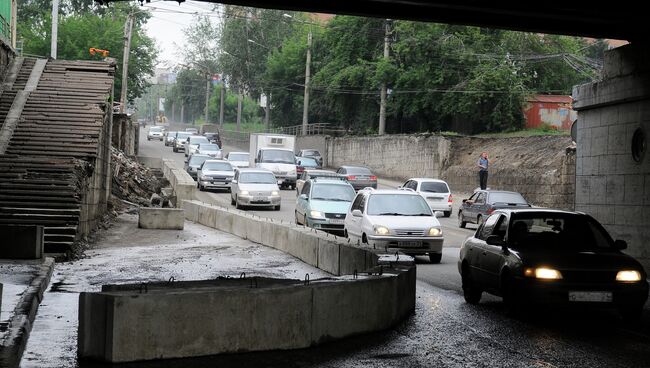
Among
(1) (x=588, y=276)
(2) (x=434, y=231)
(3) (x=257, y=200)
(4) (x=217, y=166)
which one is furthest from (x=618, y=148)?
(4) (x=217, y=166)

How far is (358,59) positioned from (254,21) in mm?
37737

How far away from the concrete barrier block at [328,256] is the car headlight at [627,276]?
22.2 ft

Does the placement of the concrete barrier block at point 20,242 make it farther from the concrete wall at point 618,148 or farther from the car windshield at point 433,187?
the car windshield at point 433,187

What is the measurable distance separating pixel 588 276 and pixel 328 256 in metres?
7.61

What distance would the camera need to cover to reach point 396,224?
19938 mm

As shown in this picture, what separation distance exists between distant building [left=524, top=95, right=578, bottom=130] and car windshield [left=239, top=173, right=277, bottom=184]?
23107 millimetres

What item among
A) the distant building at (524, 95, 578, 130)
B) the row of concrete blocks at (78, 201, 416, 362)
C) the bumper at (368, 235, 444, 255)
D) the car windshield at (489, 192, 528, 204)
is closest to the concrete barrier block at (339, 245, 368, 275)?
the bumper at (368, 235, 444, 255)

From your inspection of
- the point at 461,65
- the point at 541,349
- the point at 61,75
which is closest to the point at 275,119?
the point at 461,65

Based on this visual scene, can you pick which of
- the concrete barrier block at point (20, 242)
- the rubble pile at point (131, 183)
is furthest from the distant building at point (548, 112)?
the concrete barrier block at point (20, 242)

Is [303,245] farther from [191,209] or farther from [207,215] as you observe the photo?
[191,209]

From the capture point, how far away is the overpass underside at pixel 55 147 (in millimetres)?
21438

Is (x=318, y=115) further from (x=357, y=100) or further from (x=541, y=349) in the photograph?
(x=541, y=349)

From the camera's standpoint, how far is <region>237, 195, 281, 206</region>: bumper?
36.9 metres

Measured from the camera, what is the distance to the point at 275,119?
319ft
